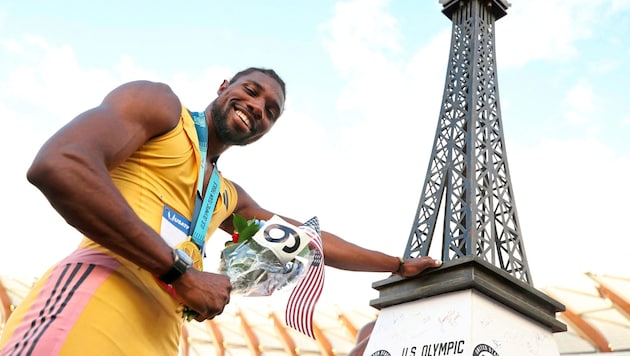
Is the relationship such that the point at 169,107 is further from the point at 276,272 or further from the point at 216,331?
the point at 216,331

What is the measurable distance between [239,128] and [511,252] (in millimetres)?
10656

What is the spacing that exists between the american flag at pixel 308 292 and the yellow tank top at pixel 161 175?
0.53 metres

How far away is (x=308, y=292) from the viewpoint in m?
2.49

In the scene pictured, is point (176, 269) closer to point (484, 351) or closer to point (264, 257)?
point (264, 257)

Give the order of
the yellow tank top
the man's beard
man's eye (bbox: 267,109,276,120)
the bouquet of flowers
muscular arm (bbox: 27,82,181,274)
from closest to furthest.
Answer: muscular arm (bbox: 27,82,181,274) < the yellow tank top < the bouquet of flowers < the man's beard < man's eye (bbox: 267,109,276,120)

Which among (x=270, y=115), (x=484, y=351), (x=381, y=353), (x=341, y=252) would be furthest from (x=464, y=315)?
(x=270, y=115)

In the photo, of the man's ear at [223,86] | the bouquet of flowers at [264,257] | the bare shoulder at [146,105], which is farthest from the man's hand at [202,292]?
the man's ear at [223,86]

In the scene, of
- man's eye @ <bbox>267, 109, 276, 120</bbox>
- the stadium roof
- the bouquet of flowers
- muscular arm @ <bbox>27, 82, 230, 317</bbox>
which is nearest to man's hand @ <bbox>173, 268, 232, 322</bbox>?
muscular arm @ <bbox>27, 82, 230, 317</bbox>

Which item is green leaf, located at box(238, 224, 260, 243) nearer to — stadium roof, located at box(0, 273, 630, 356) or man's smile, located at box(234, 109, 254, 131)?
man's smile, located at box(234, 109, 254, 131)

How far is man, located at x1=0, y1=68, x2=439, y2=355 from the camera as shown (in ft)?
5.37

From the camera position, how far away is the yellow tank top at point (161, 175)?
1907mm

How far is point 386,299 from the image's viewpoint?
29.9 ft

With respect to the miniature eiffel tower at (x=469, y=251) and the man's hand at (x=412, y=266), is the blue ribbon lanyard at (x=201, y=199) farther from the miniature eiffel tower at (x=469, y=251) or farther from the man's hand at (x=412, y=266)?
the miniature eiffel tower at (x=469, y=251)

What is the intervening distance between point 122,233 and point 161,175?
1.08ft
